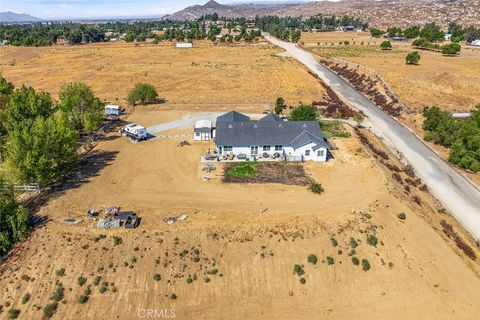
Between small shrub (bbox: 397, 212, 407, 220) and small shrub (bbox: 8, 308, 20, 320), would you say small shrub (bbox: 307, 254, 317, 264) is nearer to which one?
small shrub (bbox: 397, 212, 407, 220)

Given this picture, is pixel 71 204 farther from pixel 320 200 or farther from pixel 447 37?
pixel 447 37

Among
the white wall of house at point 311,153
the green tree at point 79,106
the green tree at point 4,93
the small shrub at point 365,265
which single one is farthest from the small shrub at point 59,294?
the green tree at point 4,93

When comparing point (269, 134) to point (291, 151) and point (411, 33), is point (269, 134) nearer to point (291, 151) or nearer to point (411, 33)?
point (291, 151)

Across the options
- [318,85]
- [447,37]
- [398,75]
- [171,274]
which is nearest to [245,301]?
[171,274]

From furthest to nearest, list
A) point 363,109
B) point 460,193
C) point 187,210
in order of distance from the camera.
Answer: point 363,109, point 460,193, point 187,210

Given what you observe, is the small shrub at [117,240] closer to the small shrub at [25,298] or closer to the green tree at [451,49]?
the small shrub at [25,298]

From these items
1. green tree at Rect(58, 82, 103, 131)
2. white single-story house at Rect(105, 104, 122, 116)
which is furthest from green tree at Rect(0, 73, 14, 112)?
white single-story house at Rect(105, 104, 122, 116)

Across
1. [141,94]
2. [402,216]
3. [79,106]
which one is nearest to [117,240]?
[402,216]

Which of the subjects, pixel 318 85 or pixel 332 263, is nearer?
pixel 332 263
